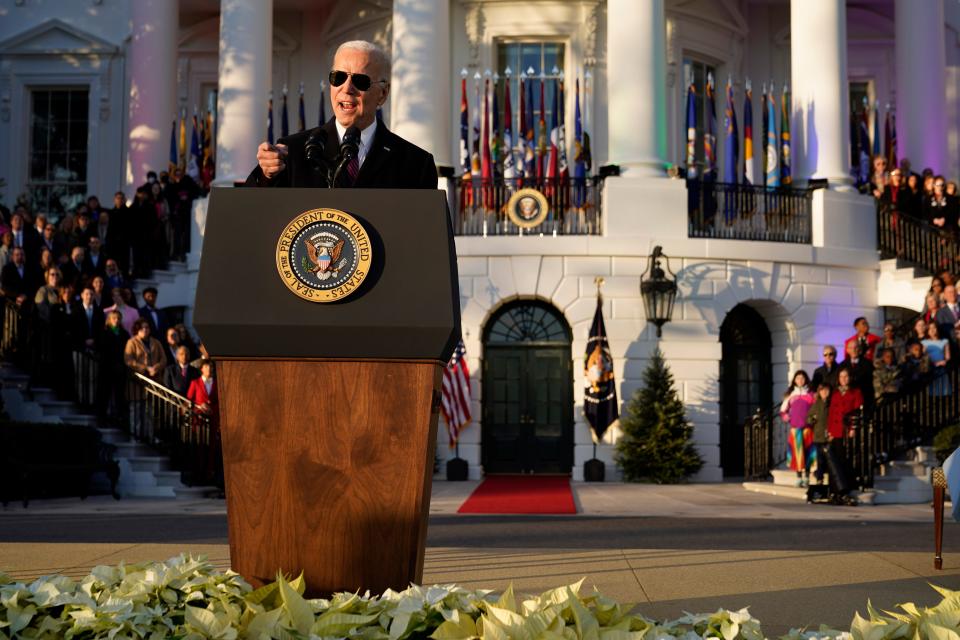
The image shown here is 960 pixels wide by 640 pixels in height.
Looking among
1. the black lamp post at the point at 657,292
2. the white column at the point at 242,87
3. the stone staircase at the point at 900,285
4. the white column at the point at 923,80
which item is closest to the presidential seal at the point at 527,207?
the black lamp post at the point at 657,292

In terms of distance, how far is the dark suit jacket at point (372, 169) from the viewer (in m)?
5.21

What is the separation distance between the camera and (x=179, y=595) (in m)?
4.72

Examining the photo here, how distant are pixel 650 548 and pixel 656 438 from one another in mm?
13181

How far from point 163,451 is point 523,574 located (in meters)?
13.5

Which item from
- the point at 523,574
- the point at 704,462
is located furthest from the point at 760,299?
the point at 523,574

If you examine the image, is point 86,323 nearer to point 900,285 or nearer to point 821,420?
point 821,420

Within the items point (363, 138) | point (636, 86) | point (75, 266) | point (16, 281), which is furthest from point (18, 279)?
point (363, 138)

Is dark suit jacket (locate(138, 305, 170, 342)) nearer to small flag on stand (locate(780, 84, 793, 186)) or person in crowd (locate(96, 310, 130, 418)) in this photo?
person in crowd (locate(96, 310, 130, 418))

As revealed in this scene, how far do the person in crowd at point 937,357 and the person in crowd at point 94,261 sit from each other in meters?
14.2

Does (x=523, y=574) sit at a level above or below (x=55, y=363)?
below

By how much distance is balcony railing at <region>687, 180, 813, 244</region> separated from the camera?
26078 mm

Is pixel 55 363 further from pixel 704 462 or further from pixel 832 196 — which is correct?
pixel 832 196

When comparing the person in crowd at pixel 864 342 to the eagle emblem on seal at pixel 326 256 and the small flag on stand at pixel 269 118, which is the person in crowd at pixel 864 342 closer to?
the small flag on stand at pixel 269 118

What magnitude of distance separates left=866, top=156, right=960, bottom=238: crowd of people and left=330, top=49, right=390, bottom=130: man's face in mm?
22956
